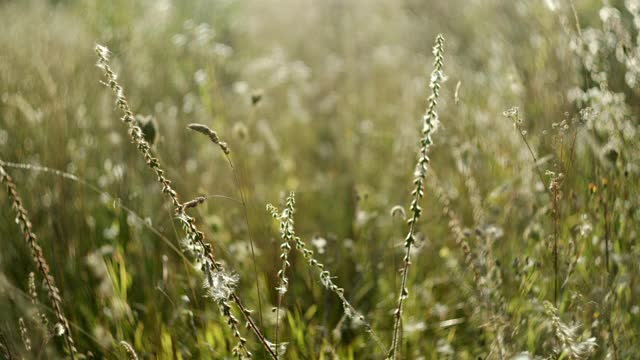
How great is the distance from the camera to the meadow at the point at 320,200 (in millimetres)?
1290

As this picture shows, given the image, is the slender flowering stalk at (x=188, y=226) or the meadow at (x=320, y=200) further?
the meadow at (x=320, y=200)

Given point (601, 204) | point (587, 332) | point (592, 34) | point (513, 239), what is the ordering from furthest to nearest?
point (592, 34) < point (513, 239) < point (601, 204) < point (587, 332)

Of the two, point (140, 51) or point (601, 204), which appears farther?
point (140, 51)

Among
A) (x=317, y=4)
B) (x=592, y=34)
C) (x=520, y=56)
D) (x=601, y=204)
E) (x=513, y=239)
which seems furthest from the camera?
(x=317, y=4)

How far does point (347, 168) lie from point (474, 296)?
4.15 feet

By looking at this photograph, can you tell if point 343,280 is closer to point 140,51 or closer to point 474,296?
point 474,296

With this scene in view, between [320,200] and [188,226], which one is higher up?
[320,200]

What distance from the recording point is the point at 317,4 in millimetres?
4668

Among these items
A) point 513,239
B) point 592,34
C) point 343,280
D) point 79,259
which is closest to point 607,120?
point 513,239

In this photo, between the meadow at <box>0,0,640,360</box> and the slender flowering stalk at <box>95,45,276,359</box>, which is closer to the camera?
the slender flowering stalk at <box>95,45,276,359</box>

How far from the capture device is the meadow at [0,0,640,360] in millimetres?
1290

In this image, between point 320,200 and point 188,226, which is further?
point 320,200

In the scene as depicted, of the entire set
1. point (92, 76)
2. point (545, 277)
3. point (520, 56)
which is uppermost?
Answer: point (92, 76)

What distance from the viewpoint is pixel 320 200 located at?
2.49 m
